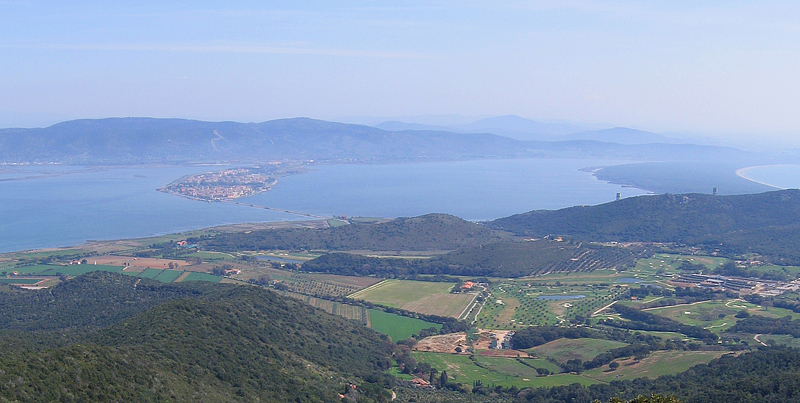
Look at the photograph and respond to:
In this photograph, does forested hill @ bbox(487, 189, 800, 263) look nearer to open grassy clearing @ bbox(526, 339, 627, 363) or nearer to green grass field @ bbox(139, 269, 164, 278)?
open grassy clearing @ bbox(526, 339, 627, 363)

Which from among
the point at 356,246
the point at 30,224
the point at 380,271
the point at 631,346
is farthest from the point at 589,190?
the point at 631,346

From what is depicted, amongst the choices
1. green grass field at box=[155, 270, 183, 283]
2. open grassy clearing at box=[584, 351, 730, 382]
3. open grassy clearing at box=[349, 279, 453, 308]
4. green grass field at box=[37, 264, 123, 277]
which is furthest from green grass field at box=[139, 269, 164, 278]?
open grassy clearing at box=[584, 351, 730, 382]

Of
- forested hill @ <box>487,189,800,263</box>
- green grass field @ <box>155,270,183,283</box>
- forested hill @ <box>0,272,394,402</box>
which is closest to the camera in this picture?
forested hill @ <box>0,272,394,402</box>

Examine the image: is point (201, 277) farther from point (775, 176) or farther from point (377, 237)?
point (775, 176)

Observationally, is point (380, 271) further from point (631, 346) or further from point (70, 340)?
point (70, 340)

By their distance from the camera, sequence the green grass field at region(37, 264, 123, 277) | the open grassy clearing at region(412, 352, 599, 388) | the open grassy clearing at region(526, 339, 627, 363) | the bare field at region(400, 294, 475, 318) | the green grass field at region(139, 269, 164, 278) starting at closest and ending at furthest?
1. the open grassy clearing at region(412, 352, 599, 388)
2. the open grassy clearing at region(526, 339, 627, 363)
3. the bare field at region(400, 294, 475, 318)
4. the green grass field at region(139, 269, 164, 278)
5. the green grass field at region(37, 264, 123, 277)

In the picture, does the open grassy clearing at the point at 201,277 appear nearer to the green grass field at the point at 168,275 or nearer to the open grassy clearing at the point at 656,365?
the green grass field at the point at 168,275
